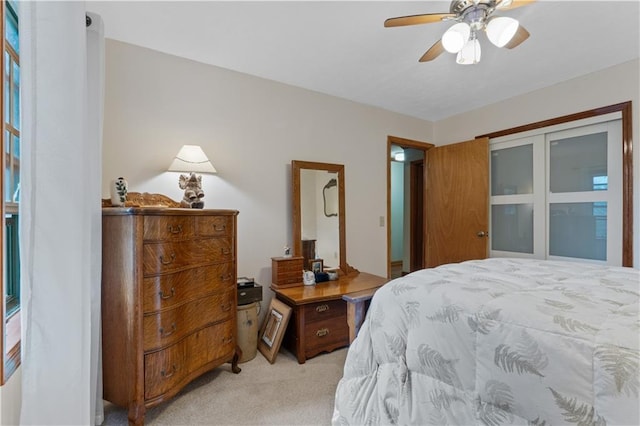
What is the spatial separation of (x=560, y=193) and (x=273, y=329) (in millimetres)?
3012

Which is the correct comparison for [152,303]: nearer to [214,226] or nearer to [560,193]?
[214,226]

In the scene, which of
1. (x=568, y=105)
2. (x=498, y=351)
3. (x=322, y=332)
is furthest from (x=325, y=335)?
(x=568, y=105)

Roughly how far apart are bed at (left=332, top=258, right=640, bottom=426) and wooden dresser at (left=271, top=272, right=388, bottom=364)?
79cm

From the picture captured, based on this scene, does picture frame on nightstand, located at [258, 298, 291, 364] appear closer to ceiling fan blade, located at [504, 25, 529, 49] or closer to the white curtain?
the white curtain

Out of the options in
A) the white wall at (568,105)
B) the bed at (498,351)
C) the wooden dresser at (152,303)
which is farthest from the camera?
the white wall at (568,105)

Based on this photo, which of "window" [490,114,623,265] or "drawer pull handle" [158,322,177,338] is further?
"window" [490,114,623,265]

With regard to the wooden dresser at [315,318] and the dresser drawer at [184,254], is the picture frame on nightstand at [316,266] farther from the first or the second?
the dresser drawer at [184,254]

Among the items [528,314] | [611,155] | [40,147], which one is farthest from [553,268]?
[40,147]

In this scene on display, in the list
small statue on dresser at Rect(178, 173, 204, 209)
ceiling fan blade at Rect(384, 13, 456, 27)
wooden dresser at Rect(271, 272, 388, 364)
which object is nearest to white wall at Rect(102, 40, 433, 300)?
small statue on dresser at Rect(178, 173, 204, 209)

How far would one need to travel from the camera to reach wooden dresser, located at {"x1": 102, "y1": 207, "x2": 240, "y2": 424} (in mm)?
1465

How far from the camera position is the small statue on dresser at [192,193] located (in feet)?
6.45

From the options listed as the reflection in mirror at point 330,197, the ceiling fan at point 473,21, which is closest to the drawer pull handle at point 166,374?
the reflection in mirror at point 330,197

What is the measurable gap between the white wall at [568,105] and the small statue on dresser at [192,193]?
10.4 feet

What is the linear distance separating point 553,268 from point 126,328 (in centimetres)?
228
